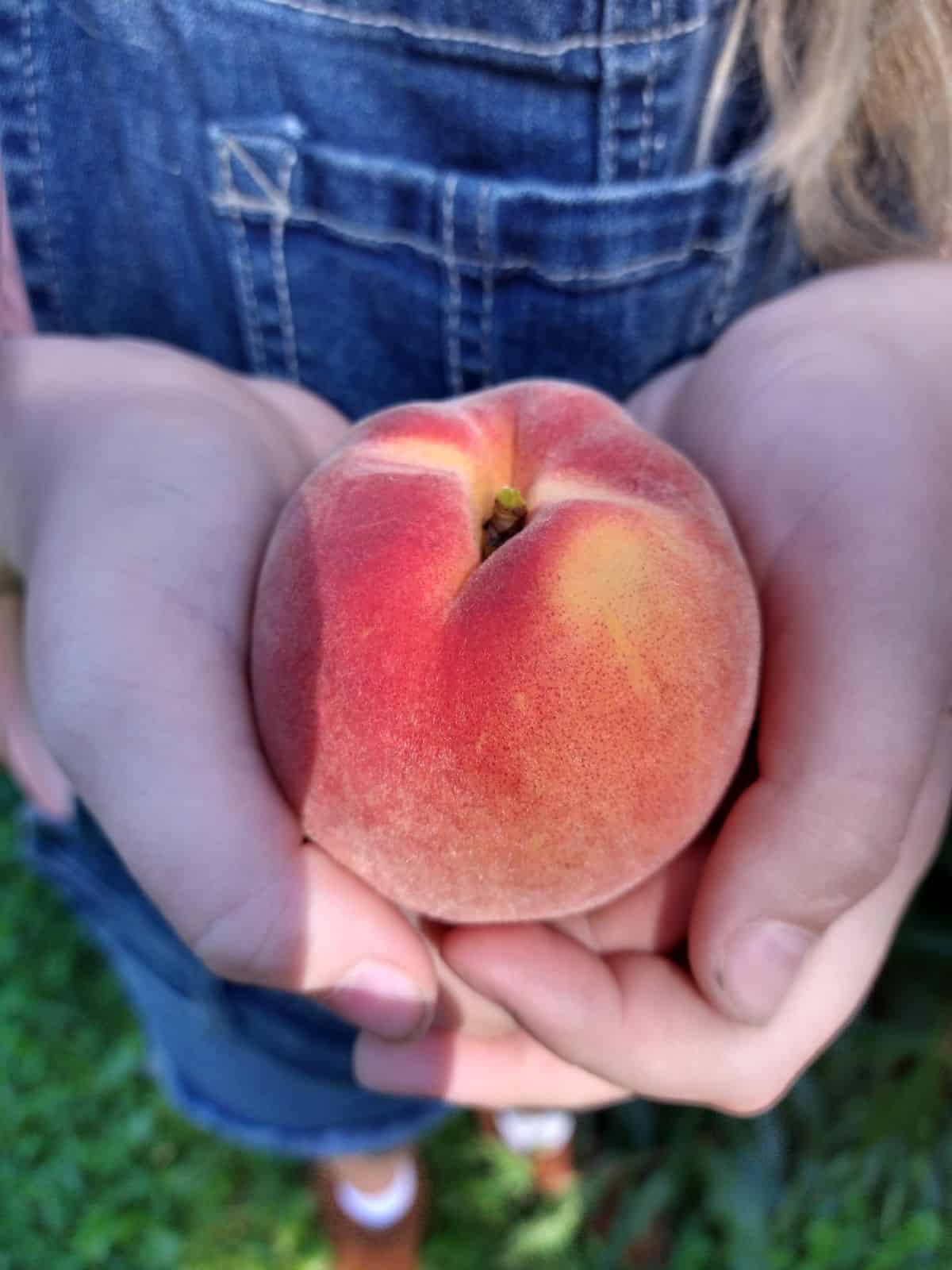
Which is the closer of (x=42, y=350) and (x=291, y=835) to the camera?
(x=291, y=835)

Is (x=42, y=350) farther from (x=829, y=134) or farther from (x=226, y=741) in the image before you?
(x=829, y=134)

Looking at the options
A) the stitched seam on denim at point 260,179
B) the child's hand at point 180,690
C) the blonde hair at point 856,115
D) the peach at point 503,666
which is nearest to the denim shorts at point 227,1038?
the child's hand at point 180,690

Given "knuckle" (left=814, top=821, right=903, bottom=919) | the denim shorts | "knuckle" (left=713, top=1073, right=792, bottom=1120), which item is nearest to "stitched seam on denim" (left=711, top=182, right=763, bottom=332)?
"knuckle" (left=814, top=821, right=903, bottom=919)

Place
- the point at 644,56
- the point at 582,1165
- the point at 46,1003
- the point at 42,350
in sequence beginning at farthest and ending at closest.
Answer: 1. the point at 46,1003
2. the point at 582,1165
3. the point at 42,350
4. the point at 644,56

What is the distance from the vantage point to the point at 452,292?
1.20 metres

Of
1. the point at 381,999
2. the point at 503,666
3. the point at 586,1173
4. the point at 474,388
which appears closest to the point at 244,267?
the point at 474,388

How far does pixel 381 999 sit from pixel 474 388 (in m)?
0.73

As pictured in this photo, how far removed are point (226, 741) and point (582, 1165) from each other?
1.32 m

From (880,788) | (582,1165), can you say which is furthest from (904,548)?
(582,1165)

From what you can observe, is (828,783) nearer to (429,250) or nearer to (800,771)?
(800,771)

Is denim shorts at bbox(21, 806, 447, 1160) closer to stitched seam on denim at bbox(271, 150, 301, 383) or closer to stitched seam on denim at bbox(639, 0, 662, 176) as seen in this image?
stitched seam on denim at bbox(271, 150, 301, 383)

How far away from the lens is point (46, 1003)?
6.97 ft

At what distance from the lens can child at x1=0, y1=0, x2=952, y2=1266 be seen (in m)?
0.90

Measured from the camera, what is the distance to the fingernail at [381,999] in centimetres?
92
